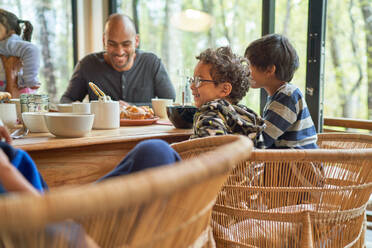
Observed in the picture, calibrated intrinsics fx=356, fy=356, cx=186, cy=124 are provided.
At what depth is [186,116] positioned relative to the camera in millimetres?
1584

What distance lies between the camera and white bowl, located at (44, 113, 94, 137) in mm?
1268

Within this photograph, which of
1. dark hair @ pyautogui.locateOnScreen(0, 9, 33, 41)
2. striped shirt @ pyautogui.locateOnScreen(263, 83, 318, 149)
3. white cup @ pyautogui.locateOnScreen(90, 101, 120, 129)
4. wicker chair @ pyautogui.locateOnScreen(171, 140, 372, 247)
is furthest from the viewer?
dark hair @ pyautogui.locateOnScreen(0, 9, 33, 41)

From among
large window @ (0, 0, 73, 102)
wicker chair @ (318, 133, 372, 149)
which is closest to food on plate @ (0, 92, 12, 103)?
wicker chair @ (318, 133, 372, 149)

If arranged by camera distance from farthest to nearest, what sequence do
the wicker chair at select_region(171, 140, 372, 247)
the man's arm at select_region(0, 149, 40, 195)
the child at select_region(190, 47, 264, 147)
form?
the child at select_region(190, 47, 264, 147) < the wicker chair at select_region(171, 140, 372, 247) < the man's arm at select_region(0, 149, 40, 195)

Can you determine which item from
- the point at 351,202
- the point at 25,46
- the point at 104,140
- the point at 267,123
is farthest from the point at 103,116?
the point at 25,46

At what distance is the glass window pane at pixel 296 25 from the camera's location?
7.96ft

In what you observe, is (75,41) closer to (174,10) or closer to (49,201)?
(174,10)

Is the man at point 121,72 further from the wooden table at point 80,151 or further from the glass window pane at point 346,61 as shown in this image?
the wooden table at point 80,151

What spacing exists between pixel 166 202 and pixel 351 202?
77cm

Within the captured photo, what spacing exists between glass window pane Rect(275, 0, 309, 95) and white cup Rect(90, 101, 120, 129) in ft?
4.67

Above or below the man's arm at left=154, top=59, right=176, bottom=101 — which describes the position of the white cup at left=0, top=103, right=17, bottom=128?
below

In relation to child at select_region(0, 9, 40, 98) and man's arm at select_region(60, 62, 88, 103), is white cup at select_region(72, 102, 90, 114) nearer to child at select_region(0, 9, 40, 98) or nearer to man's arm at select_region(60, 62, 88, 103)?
man's arm at select_region(60, 62, 88, 103)

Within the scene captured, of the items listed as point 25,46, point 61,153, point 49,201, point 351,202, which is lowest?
point 351,202

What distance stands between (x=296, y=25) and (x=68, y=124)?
1.87 metres
